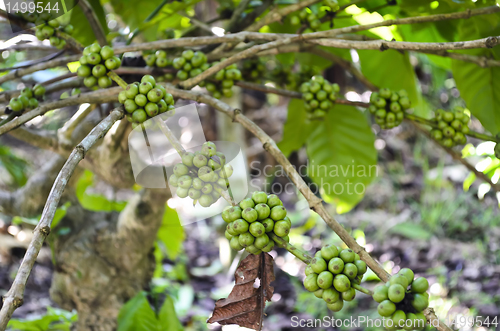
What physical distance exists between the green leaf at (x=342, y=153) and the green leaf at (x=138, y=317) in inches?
30.9

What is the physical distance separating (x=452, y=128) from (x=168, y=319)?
1.14 m

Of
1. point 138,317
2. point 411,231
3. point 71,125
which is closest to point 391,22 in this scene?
point 71,125

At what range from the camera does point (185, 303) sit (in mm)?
2613

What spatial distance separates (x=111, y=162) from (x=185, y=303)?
161 cm

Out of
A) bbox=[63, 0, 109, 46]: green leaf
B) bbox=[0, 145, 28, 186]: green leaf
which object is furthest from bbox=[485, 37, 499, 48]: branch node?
bbox=[0, 145, 28, 186]: green leaf

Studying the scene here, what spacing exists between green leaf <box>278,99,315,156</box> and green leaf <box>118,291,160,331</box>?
0.77 meters

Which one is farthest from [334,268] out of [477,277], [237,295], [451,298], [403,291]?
[477,277]

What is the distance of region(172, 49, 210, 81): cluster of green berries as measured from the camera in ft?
3.34

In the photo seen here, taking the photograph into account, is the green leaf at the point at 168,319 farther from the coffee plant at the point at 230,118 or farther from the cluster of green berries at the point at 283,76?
the cluster of green berries at the point at 283,76

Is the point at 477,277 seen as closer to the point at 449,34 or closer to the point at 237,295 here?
the point at 449,34

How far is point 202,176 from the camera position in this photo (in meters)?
0.70

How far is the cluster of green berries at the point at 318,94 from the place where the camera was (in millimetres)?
1104

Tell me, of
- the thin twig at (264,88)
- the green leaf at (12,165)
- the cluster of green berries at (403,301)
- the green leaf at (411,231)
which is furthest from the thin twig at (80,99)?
the green leaf at (411,231)

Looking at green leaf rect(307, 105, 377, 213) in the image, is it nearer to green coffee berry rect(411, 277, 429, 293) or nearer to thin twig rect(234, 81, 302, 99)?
thin twig rect(234, 81, 302, 99)
